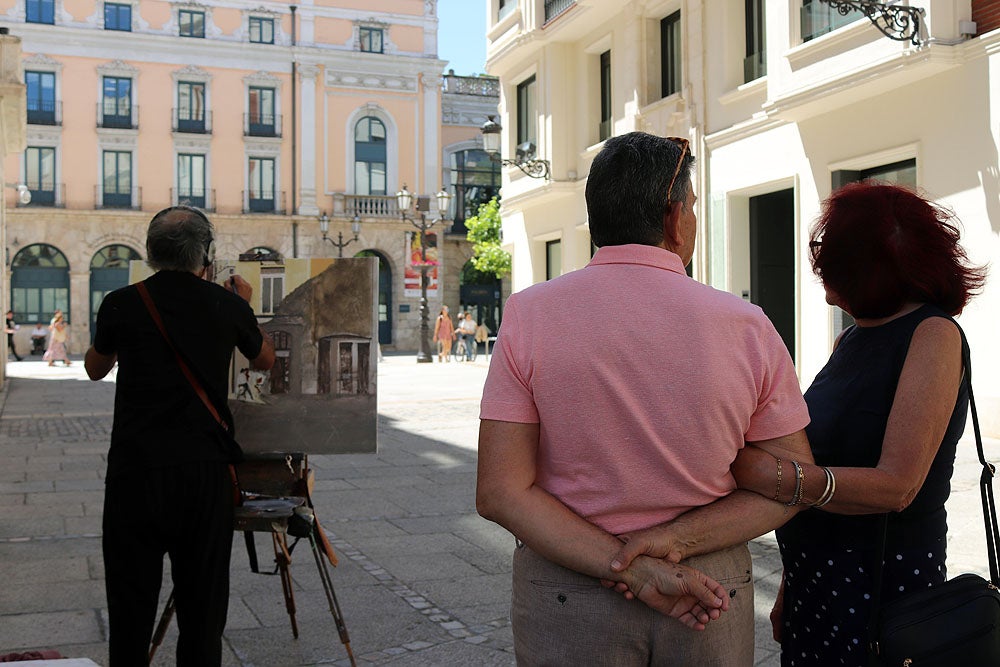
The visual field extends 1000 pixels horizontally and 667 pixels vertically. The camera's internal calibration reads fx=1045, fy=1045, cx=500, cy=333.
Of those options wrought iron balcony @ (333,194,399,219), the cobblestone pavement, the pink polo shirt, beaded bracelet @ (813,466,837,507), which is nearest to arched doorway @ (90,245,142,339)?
wrought iron balcony @ (333,194,399,219)

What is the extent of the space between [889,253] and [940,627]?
2.70 ft

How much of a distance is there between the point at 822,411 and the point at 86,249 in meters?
42.9

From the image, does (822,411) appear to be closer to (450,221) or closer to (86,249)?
(86,249)

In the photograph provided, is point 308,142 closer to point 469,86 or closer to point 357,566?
point 469,86

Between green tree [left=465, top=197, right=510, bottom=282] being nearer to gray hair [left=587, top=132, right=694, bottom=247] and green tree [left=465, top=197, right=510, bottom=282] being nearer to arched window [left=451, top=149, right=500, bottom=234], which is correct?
arched window [left=451, top=149, right=500, bottom=234]

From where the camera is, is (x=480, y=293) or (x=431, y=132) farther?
(x=480, y=293)

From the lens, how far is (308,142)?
45.0 meters

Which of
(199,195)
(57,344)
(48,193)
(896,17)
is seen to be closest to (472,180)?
(199,195)

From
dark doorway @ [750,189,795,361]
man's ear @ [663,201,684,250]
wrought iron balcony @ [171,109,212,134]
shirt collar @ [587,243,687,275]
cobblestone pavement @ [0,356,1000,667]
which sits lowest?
cobblestone pavement @ [0,356,1000,667]

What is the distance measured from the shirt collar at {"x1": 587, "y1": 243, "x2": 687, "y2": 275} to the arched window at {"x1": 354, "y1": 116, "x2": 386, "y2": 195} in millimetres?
44835

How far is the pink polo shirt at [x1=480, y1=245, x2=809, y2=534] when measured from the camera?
2.00 m

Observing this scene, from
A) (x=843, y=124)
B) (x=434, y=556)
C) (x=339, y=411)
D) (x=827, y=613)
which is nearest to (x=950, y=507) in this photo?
(x=434, y=556)

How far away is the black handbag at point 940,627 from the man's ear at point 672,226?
2.31 feet

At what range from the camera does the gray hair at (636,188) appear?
6.85 feet
